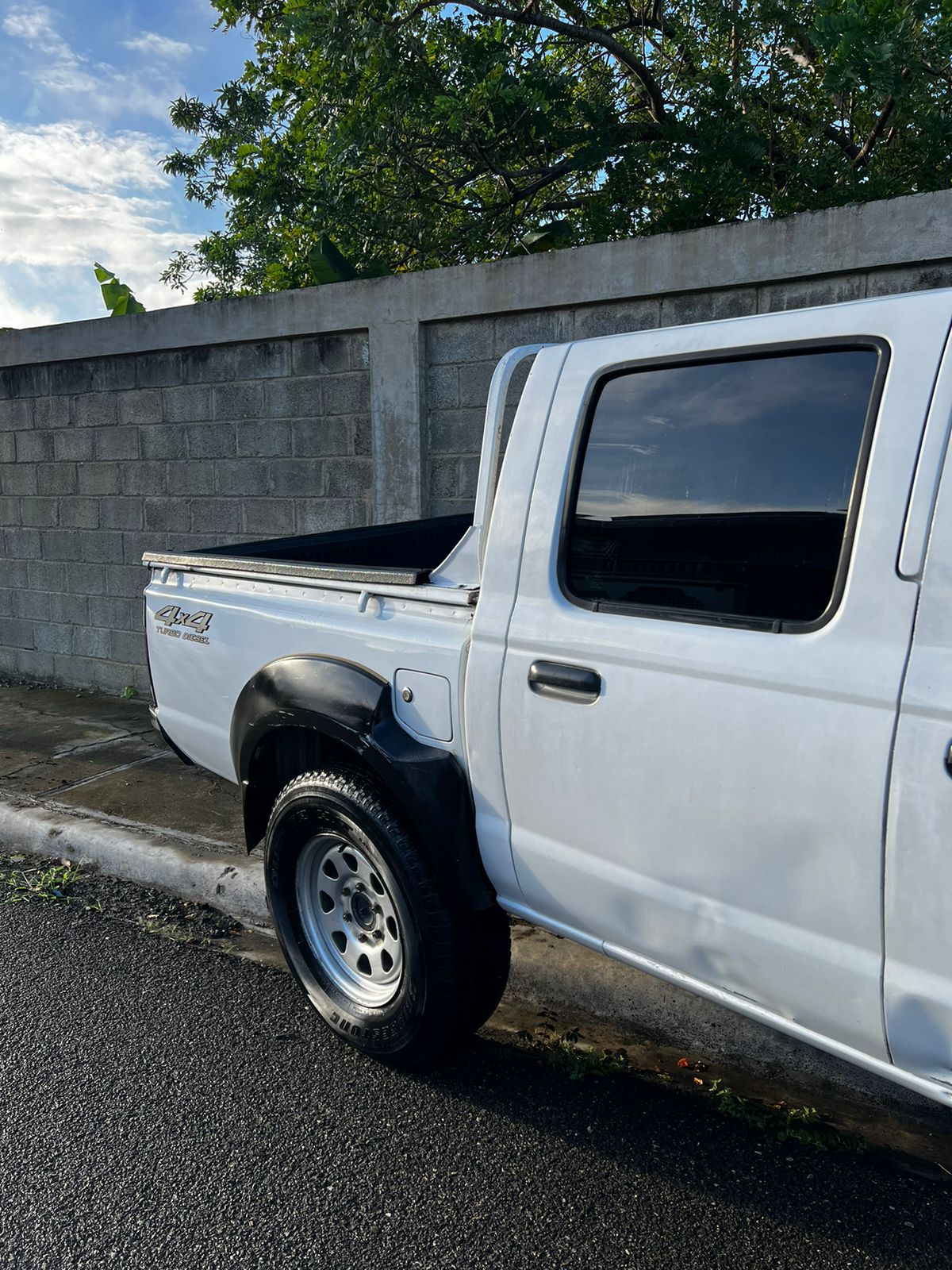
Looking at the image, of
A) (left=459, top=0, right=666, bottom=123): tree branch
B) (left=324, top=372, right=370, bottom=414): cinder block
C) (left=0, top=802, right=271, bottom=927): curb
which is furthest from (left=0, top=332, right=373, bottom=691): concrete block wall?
(left=459, top=0, right=666, bottom=123): tree branch

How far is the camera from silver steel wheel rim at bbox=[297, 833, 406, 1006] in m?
3.02

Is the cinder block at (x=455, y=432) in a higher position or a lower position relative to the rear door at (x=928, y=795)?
higher

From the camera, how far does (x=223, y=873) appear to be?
13.8 ft

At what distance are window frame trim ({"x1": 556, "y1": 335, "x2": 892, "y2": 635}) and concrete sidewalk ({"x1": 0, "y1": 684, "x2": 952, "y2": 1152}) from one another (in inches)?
60.0

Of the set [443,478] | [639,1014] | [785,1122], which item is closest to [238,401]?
[443,478]

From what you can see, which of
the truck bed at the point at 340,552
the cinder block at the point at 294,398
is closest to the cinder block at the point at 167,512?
the cinder block at the point at 294,398

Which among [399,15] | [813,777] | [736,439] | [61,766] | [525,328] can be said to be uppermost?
[399,15]

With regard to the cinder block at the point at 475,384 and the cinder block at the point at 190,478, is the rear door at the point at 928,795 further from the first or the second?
the cinder block at the point at 190,478

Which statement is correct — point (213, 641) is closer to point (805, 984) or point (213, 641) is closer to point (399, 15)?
point (805, 984)

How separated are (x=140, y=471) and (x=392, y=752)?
5.14 m

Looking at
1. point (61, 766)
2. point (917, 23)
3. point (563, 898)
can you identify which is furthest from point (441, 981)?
point (917, 23)

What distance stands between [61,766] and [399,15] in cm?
686

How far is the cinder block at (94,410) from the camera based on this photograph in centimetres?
731

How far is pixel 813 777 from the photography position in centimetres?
194
